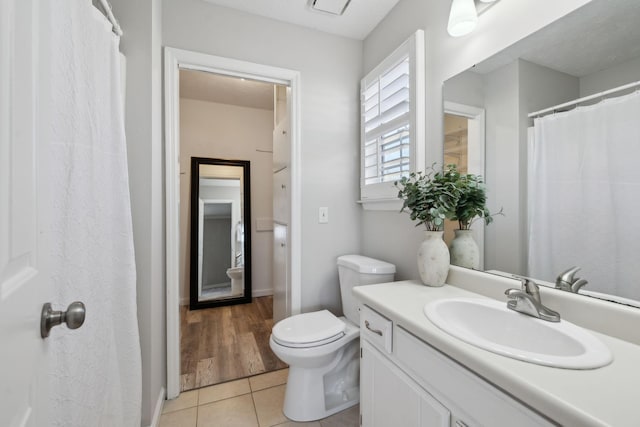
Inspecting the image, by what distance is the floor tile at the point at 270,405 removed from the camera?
1484mm

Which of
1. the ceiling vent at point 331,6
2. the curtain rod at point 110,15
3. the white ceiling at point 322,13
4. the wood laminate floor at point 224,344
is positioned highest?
the white ceiling at point 322,13

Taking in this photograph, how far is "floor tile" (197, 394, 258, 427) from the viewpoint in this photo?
146cm

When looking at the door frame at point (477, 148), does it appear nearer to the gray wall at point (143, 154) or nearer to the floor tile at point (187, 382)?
the gray wall at point (143, 154)

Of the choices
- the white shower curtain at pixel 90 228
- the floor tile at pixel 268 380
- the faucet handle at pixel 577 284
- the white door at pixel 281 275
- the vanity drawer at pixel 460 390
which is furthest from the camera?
the white door at pixel 281 275

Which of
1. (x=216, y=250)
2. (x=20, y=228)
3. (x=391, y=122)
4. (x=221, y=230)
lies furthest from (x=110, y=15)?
(x=216, y=250)

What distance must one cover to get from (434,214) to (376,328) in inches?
21.4

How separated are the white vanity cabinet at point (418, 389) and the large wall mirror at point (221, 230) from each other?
93.5 inches

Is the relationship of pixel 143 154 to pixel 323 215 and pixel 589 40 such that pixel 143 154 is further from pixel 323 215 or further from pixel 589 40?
pixel 589 40

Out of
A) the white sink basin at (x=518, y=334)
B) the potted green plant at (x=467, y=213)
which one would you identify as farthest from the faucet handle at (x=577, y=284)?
the potted green plant at (x=467, y=213)

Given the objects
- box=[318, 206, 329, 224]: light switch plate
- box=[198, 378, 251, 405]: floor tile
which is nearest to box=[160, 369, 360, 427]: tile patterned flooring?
box=[198, 378, 251, 405]: floor tile

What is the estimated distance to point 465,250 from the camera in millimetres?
1293

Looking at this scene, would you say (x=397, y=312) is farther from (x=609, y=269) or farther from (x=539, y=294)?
(x=609, y=269)

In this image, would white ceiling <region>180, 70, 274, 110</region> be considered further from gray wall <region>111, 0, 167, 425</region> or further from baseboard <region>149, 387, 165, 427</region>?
baseboard <region>149, 387, 165, 427</region>

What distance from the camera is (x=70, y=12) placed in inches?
31.7
